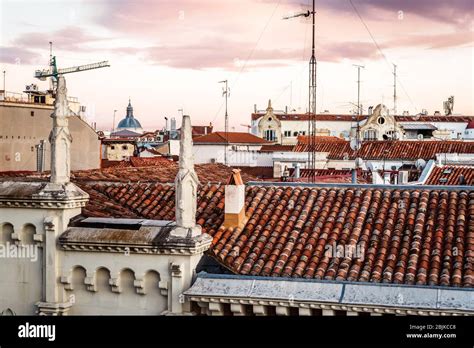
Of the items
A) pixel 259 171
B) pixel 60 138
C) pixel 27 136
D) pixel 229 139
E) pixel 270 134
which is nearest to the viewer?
pixel 60 138

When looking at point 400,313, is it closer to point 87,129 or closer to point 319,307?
point 319,307

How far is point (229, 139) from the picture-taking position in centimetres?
7344

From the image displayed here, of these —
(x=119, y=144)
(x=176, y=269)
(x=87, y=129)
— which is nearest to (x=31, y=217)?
(x=176, y=269)

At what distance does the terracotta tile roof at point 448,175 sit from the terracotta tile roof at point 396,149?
14.3 m

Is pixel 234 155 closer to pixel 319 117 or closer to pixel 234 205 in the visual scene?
pixel 234 205

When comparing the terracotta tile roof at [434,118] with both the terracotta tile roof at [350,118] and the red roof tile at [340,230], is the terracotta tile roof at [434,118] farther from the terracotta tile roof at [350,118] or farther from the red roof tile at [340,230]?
the red roof tile at [340,230]

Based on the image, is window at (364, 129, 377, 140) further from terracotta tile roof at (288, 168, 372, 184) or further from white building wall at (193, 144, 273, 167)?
terracotta tile roof at (288, 168, 372, 184)

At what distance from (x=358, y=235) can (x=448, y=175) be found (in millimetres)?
26860

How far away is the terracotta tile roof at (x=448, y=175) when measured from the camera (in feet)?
135

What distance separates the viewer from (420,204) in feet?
59.1

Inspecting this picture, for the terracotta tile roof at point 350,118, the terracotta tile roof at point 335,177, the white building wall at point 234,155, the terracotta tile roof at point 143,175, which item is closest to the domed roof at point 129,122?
the terracotta tile roof at point 350,118

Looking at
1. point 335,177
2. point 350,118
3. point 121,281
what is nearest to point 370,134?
point 350,118

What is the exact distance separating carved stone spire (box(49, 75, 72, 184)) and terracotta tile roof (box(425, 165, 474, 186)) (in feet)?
88.7

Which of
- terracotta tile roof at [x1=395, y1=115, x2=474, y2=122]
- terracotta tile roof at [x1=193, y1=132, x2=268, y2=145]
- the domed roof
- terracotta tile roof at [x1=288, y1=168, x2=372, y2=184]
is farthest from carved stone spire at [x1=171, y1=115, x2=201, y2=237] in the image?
the domed roof
